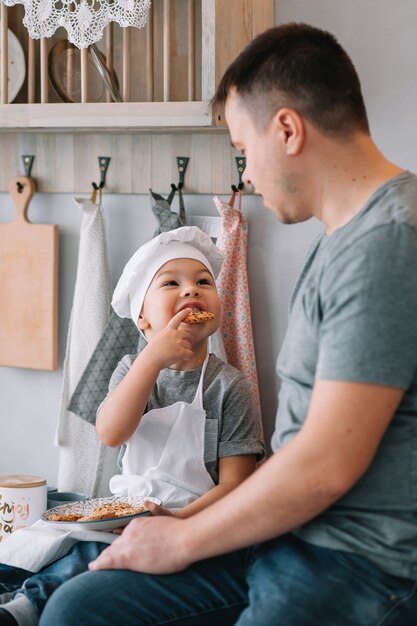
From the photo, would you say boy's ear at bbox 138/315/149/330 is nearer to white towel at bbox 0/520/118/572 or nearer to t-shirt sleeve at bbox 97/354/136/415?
t-shirt sleeve at bbox 97/354/136/415

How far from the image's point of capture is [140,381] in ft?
5.26

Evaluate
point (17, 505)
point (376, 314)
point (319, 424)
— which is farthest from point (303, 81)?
point (17, 505)

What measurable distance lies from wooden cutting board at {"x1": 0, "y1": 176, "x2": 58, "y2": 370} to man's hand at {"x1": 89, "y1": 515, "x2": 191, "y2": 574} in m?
1.01

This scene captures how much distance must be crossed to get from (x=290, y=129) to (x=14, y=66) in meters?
1.16

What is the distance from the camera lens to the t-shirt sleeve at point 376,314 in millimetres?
959

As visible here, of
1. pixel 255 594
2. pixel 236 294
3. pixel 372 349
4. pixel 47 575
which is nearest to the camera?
pixel 372 349

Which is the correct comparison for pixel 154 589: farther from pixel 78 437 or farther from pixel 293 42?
pixel 78 437

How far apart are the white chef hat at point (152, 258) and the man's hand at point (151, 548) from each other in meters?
0.65

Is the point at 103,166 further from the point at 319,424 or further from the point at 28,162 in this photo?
the point at 319,424

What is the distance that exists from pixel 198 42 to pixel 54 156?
0.46 meters

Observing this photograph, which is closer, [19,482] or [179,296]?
[179,296]

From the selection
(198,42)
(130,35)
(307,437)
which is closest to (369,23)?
(198,42)

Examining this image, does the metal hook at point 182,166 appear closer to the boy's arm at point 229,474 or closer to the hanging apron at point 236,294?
the hanging apron at point 236,294

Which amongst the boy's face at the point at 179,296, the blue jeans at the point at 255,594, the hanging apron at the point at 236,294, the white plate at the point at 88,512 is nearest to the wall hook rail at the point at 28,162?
the hanging apron at the point at 236,294
